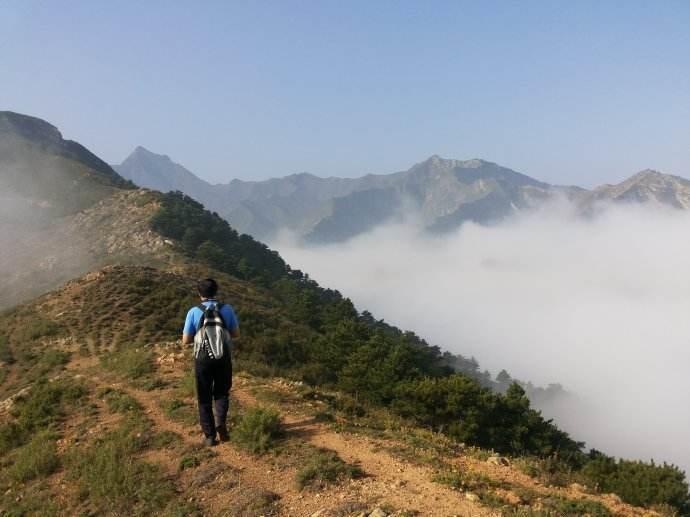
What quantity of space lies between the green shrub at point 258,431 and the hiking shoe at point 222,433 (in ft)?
0.47

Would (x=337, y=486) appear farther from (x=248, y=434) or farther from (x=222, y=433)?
(x=222, y=433)

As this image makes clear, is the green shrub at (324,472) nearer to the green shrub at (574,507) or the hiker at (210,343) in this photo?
the hiker at (210,343)

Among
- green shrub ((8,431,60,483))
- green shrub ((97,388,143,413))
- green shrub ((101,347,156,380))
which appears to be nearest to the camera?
green shrub ((8,431,60,483))

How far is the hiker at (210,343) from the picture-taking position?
29.9 feet

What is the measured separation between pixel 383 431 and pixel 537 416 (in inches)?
960

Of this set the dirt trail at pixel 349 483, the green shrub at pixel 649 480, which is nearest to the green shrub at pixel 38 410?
the dirt trail at pixel 349 483

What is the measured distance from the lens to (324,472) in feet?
27.5

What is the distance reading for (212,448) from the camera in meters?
9.86

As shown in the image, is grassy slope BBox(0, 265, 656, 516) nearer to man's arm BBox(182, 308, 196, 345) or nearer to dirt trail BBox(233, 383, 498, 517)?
dirt trail BBox(233, 383, 498, 517)

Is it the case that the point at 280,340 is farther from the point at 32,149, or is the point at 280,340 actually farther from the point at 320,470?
the point at 32,149

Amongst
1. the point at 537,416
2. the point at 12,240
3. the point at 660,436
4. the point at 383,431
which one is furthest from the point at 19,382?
the point at 660,436

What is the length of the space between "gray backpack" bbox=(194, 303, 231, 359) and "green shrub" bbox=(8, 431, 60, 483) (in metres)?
4.75

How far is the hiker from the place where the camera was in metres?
9.11

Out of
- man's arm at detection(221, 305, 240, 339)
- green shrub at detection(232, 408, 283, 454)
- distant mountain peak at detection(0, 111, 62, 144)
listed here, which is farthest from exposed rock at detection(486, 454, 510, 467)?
distant mountain peak at detection(0, 111, 62, 144)
